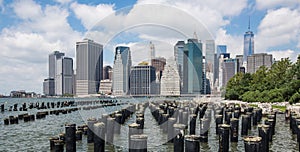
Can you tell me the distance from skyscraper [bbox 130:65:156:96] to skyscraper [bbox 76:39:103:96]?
634 centimetres

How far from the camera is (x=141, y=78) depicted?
1425 inches

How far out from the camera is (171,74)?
38.2 metres

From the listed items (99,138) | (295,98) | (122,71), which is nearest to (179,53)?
(122,71)

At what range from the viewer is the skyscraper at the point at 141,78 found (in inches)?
1287

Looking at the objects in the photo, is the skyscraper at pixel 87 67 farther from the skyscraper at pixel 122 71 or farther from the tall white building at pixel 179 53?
the tall white building at pixel 179 53

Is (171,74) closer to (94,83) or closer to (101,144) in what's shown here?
(94,83)

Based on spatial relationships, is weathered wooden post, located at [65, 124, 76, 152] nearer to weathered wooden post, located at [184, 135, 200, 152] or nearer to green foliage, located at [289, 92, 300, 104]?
weathered wooden post, located at [184, 135, 200, 152]

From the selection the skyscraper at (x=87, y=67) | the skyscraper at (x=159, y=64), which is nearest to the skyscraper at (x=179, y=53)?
the skyscraper at (x=159, y=64)

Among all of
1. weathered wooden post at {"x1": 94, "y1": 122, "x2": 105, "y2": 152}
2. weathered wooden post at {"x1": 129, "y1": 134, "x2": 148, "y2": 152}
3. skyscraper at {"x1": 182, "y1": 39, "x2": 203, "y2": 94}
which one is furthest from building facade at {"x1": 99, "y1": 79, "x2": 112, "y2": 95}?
weathered wooden post at {"x1": 129, "y1": 134, "x2": 148, "y2": 152}

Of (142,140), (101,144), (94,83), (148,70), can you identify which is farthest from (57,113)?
(142,140)

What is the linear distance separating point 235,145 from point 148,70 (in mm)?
16966

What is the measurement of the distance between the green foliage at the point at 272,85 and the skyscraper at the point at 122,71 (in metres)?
29.1

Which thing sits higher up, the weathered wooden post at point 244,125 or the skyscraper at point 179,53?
the skyscraper at point 179,53

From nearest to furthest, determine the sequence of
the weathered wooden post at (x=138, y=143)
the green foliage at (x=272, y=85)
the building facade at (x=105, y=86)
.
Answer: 1. the weathered wooden post at (x=138, y=143)
2. the building facade at (x=105, y=86)
3. the green foliage at (x=272, y=85)
